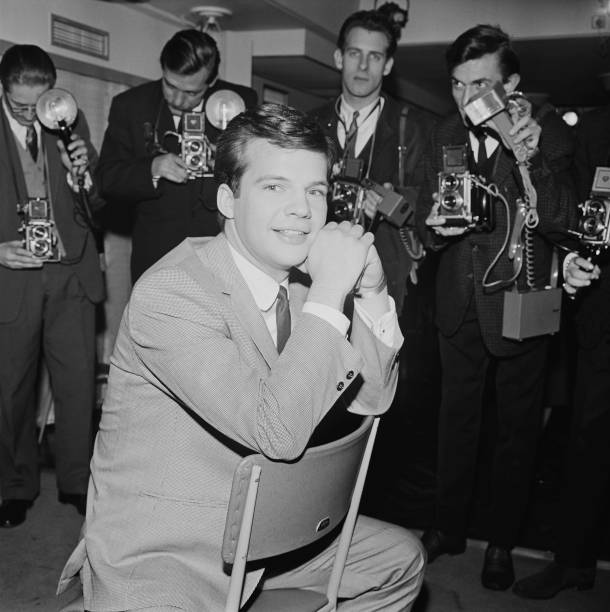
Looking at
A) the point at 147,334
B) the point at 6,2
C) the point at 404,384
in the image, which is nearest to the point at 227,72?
the point at 6,2

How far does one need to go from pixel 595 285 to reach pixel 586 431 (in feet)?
1.64

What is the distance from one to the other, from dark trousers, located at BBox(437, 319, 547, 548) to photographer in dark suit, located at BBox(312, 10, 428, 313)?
1.74ft

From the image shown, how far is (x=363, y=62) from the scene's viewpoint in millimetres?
3326

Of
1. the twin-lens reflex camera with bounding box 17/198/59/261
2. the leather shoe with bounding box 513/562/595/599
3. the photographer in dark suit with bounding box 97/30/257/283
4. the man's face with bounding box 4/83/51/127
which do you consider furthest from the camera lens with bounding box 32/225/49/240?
the leather shoe with bounding box 513/562/595/599

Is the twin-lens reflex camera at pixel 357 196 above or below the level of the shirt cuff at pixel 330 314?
above

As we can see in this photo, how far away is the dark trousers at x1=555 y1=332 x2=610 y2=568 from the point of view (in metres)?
2.64

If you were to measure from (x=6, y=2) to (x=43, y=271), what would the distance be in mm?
1696

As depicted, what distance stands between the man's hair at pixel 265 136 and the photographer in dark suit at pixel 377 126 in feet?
5.02

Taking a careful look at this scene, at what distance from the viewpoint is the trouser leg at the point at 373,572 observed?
177cm

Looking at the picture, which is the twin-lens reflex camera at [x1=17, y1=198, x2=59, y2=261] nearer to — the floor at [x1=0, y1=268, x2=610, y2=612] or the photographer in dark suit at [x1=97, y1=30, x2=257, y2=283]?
the photographer in dark suit at [x1=97, y1=30, x2=257, y2=283]

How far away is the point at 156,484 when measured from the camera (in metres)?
1.50

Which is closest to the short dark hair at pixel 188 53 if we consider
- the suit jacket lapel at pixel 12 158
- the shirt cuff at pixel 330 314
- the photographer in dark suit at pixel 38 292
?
the photographer in dark suit at pixel 38 292

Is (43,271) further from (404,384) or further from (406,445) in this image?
(404,384)

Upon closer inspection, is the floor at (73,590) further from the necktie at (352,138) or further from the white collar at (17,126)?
the necktie at (352,138)
